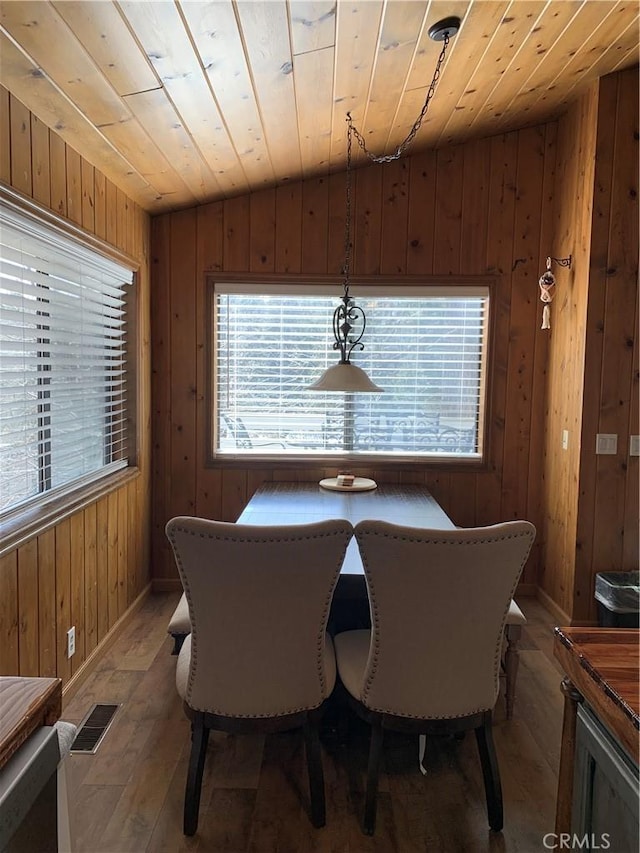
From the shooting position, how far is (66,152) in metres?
2.39

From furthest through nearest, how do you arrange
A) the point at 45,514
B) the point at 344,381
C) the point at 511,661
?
the point at 344,381
the point at 511,661
the point at 45,514

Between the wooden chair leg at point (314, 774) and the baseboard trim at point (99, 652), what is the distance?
1.23 meters

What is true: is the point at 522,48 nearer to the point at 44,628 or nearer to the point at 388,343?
the point at 388,343

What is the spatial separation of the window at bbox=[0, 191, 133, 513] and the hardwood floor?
1.03 metres

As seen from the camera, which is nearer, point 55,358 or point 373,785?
point 373,785

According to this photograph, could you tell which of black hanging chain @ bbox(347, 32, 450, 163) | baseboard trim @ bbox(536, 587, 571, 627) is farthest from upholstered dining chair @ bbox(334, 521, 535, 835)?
black hanging chain @ bbox(347, 32, 450, 163)

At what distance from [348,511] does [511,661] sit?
38.9 inches

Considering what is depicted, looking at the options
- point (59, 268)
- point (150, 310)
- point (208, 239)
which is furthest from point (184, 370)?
point (59, 268)

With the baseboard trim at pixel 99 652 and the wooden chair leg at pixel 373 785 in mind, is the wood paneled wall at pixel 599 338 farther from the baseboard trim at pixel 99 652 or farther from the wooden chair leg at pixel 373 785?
the baseboard trim at pixel 99 652

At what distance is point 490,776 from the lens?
1853 mm

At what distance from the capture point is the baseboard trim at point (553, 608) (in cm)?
334

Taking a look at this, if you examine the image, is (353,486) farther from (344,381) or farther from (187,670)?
(187,670)

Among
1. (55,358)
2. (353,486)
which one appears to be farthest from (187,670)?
(353,486)

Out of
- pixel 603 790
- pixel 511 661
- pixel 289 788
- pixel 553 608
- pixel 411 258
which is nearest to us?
pixel 603 790
